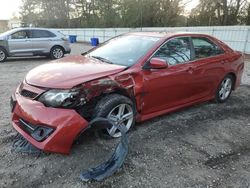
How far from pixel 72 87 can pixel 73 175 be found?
1.02 meters

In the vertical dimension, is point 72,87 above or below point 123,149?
above

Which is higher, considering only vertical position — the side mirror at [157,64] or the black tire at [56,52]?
the side mirror at [157,64]

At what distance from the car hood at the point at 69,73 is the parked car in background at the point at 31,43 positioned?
8649 mm

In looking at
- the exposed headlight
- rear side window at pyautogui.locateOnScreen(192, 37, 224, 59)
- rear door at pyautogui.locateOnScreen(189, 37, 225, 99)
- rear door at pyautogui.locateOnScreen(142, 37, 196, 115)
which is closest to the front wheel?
rear door at pyautogui.locateOnScreen(189, 37, 225, 99)

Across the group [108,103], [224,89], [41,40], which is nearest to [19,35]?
[41,40]

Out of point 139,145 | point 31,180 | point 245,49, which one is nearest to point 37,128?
point 31,180

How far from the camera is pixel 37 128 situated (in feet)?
10.6

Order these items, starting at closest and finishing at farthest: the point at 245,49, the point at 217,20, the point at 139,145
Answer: the point at 139,145 → the point at 245,49 → the point at 217,20

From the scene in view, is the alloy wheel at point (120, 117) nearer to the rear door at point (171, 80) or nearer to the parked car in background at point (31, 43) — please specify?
the rear door at point (171, 80)

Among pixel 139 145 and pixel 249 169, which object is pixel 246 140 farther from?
pixel 139 145

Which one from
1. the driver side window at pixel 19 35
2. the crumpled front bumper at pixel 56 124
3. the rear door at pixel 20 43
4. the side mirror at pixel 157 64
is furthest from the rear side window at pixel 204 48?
the driver side window at pixel 19 35

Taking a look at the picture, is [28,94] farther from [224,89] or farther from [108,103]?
[224,89]

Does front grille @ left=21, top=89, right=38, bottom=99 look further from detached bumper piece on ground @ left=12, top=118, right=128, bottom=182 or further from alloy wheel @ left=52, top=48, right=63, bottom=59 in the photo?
alloy wheel @ left=52, top=48, right=63, bottom=59

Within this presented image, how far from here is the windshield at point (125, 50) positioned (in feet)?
13.7
